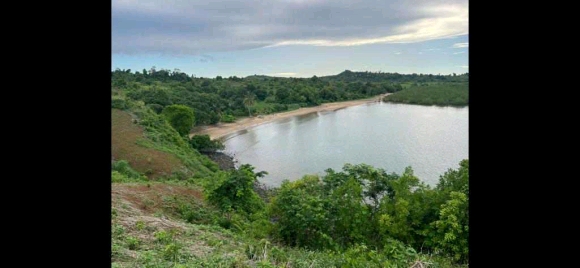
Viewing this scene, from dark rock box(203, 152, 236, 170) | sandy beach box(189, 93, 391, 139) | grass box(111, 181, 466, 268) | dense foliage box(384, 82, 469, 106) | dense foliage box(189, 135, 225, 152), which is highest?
dense foliage box(384, 82, 469, 106)

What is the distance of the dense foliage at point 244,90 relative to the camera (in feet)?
61.3

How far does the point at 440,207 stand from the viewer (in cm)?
590

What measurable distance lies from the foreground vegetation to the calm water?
3312 mm

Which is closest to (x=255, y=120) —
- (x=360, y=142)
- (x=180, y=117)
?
(x=180, y=117)

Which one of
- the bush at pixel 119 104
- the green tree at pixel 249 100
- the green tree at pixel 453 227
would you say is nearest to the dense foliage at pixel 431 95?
the green tree at pixel 453 227

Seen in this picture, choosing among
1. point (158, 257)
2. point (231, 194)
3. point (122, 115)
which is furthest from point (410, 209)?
point (122, 115)

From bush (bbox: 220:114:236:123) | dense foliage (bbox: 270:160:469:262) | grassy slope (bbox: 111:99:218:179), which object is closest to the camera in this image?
dense foliage (bbox: 270:160:469:262)

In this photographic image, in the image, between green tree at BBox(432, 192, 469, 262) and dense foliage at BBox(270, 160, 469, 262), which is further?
dense foliage at BBox(270, 160, 469, 262)

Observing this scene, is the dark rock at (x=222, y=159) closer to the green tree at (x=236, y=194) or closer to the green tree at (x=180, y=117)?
the green tree at (x=180, y=117)

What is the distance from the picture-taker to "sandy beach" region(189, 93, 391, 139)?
714 inches

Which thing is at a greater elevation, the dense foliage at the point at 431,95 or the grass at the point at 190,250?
the dense foliage at the point at 431,95

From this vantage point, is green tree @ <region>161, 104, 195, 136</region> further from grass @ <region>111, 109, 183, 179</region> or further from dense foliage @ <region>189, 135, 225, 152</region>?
grass @ <region>111, 109, 183, 179</region>

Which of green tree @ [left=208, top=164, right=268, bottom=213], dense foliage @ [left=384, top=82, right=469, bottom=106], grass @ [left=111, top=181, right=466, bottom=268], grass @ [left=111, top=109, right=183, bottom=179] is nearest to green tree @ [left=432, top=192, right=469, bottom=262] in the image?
grass @ [left=111, top=181, right=466, bottom=268]

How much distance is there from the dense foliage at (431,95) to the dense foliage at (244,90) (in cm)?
91
